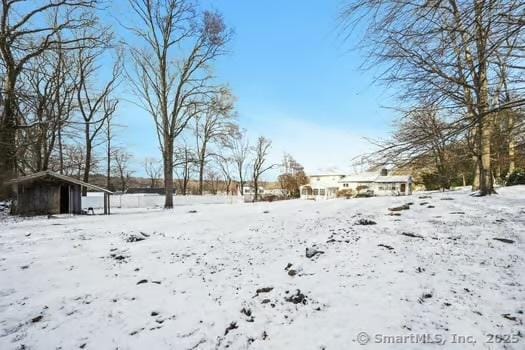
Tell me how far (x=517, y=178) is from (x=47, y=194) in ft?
89.7

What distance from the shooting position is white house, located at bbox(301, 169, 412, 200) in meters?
42.7

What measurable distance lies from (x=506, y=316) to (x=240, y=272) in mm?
4260

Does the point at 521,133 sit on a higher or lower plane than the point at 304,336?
higher

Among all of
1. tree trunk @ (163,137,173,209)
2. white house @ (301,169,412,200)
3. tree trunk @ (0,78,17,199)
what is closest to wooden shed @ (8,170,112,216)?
tree trunk @ (0,78,17,199)

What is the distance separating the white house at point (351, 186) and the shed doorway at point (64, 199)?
1169 inches

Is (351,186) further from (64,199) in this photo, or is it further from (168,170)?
(64,199)

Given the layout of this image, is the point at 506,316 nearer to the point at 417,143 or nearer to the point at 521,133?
the point at 521,133

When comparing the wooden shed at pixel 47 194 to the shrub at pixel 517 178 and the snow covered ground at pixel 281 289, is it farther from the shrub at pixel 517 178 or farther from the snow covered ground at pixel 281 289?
the shrub at pixel 517 178

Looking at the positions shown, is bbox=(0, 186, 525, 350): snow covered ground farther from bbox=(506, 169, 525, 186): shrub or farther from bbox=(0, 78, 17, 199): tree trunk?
bbox=(506, 169, 525, 186): shrub

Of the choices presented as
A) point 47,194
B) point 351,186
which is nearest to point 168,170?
point 47,194

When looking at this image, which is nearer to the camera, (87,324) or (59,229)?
(87,324)


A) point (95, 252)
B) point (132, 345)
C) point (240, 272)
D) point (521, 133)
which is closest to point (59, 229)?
point (95, 252)

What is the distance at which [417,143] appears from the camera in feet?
9.76

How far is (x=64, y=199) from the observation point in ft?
61.4
